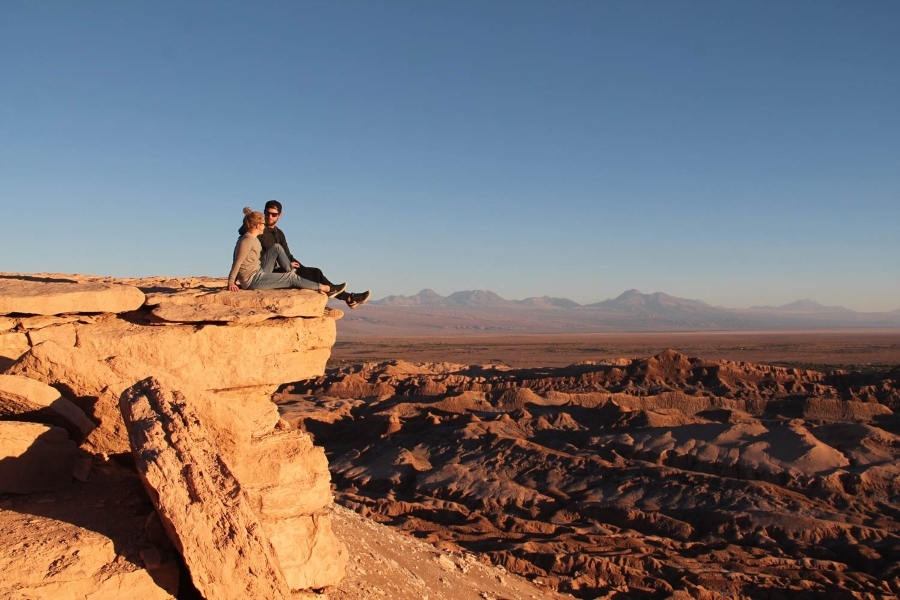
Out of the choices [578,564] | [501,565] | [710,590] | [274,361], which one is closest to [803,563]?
[710,590]

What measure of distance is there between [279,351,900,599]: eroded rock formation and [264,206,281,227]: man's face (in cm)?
753

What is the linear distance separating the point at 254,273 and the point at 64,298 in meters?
1.71

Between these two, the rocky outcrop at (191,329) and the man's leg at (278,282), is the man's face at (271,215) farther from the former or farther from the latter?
the rocky outcrop at (191,329)

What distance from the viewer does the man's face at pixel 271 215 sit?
722 cm

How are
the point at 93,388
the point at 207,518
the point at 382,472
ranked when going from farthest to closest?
the point at 382,472
the point at 93,388
the point at 207,518

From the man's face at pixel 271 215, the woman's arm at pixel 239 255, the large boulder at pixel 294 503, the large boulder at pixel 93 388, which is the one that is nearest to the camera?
the large boulder at pixel 93 388

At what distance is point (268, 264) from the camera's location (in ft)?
23.5

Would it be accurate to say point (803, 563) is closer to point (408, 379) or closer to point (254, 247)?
point (254, 247)

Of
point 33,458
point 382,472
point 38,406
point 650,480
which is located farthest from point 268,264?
point 382,472

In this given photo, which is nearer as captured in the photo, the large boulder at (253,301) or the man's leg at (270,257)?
the large boulder at (253,301)

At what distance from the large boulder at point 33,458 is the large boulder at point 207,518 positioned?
0.93m

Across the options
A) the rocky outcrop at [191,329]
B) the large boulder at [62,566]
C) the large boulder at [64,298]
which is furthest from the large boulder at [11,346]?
the large boulder at [62,566]

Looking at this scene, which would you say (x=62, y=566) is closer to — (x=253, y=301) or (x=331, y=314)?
(x=253, y=301)

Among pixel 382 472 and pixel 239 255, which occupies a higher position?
pixel 239 255
